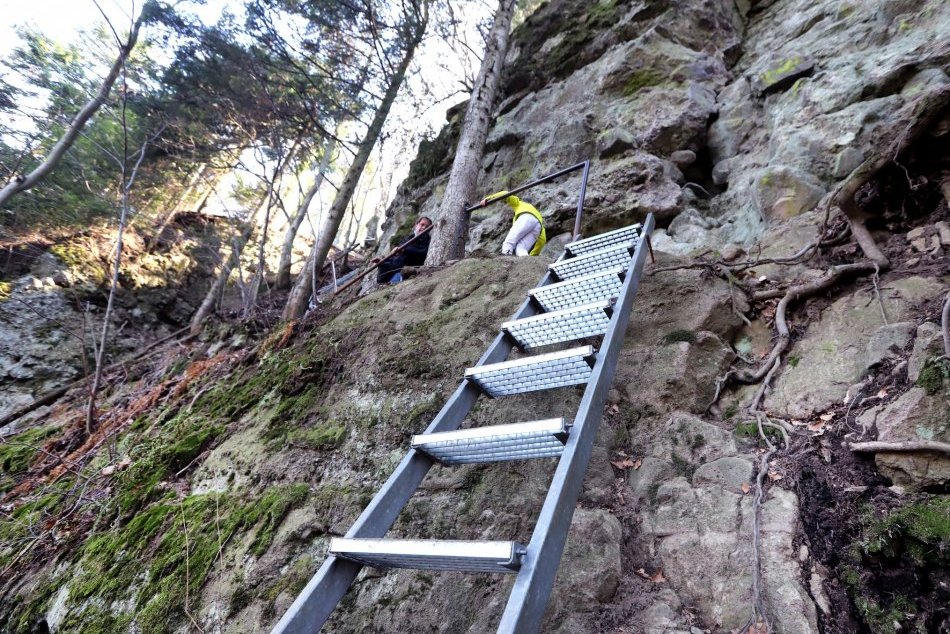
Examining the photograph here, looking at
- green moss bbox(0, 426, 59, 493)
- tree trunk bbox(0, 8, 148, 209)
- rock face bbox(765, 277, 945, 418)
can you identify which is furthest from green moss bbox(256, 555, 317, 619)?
tree trunk bbox(0, 8, 148, 209)

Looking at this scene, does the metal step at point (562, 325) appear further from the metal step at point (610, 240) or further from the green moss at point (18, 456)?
the green moss at point (18, 456)

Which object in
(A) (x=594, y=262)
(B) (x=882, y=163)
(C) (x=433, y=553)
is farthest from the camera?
(A) (x=594, y=262)

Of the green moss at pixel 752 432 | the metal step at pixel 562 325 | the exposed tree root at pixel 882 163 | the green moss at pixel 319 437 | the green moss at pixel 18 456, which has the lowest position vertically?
the green moss at pixel 18 456

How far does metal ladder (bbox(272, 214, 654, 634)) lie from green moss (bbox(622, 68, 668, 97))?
20.6 ft

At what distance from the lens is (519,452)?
6.29ft

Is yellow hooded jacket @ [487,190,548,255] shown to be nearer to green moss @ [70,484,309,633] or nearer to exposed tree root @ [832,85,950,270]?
exposed tree root @ [832,85,950,270]

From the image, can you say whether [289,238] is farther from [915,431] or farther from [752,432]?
[915,431]

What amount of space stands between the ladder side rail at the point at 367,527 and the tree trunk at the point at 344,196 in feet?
14.8

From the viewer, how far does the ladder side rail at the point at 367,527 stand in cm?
143

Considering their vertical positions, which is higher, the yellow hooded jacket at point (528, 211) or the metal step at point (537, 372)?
the yellow hooded jacket at point (528, 211)

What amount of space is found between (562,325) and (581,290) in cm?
46

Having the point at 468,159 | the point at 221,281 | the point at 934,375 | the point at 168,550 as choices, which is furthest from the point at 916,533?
the point at 221,281

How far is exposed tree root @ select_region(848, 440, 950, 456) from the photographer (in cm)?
185

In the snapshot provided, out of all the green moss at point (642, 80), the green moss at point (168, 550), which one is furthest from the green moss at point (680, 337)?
the green moss at point (642, 80)
